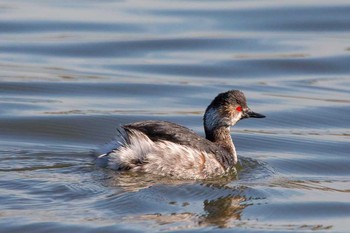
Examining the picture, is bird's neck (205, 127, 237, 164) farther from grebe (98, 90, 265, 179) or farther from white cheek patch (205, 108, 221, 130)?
grebe (98, 90, 265, 179)

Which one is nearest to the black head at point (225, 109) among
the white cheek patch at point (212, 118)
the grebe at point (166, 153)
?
the white cheek patch at point (212, 118)

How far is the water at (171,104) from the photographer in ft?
→ 25.8

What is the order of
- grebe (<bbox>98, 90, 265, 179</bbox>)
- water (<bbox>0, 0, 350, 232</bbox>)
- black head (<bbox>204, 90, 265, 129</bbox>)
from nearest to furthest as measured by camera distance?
1. water (<bbox>0, 0, 350, 232</bbox>)
2. grebe (<bbox>98, 90, 265, 179</bbox>)
3. black head (<bbox>204, 90, 265, 129</bbox>)

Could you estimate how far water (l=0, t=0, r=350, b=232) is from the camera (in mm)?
7863

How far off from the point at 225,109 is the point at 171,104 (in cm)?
221

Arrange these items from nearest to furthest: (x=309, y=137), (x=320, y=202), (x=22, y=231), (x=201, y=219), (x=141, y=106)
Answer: (x=22, y=231) < (x=201, y=219) < (x=320, y=202) < (x=309, y=137) < (x=141, y=106)

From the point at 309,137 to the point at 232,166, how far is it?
4.83ft

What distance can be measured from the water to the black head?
1.42 feet

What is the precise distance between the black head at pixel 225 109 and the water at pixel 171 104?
43 cm

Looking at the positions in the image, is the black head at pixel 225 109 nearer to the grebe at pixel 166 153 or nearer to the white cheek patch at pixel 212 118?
the white cheek patch at pixel 212 118

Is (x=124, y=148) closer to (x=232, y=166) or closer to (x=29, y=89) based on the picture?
(x=232, y=166)

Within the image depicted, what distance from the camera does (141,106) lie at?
38.8ft

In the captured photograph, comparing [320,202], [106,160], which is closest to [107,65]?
[106,160]

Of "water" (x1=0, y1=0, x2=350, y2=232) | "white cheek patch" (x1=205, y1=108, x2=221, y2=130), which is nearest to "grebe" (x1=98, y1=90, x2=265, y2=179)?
"water" (x1=0, y1=0, x2=350, y2=232)
